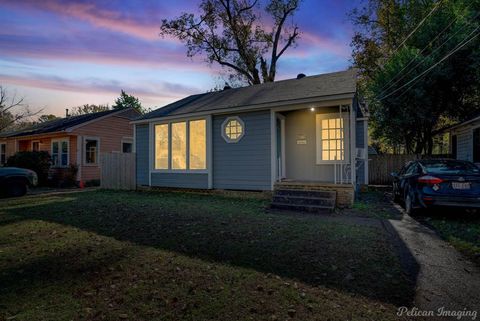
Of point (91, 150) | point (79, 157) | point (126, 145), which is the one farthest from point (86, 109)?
point (79, 157)

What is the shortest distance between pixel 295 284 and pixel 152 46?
14.4m

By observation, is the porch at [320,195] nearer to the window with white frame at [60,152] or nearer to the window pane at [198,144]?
the window pane at [198,144]

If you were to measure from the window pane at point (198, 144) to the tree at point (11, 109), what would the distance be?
3094 cm

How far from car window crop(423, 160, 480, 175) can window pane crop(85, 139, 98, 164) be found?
1802 cm

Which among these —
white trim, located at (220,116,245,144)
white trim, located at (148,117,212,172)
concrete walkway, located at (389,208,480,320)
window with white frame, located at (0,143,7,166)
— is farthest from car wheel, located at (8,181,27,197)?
window with white frame, located at (0,143,7,166)

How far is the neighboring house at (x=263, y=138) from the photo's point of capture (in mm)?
9211

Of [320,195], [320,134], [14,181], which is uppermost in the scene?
[320,134]

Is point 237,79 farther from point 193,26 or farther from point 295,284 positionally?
point 295,284

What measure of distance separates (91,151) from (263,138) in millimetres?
13548

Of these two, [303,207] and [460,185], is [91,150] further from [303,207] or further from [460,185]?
[460,185]

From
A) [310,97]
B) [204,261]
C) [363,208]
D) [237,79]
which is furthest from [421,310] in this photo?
[237,79]

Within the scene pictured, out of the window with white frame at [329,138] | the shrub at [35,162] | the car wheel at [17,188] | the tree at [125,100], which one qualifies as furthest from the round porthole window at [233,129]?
the tree at [125,100]

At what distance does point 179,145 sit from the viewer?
11484 mm

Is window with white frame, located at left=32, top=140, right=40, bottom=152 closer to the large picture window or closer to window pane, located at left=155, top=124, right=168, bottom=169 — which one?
the large picture window
